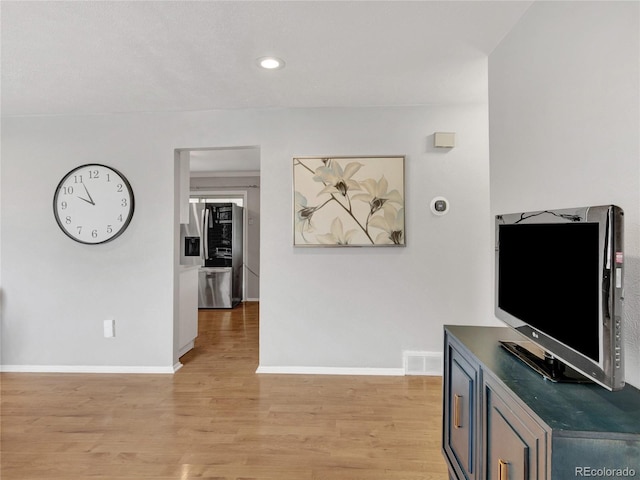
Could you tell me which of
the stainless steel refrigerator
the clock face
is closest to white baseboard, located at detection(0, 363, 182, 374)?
the clock face

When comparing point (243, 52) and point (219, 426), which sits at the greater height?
point (243, 52)

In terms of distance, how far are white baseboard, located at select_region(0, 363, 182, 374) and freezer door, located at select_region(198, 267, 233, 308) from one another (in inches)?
110

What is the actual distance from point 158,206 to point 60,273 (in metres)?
1.14

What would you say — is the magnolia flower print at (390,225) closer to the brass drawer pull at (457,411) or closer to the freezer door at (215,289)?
the brass drawer pull at (457,411)

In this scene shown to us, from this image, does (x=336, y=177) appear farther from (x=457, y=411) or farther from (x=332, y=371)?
(x=457, y=411)

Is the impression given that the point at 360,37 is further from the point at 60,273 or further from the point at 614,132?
the point at 60,273

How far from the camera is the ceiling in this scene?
5.97ft

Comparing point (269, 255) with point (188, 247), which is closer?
point (269, 255)

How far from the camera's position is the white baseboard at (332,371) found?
3.21 meters

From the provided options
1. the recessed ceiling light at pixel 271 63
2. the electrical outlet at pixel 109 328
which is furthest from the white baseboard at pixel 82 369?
the recessed ceiling light at pixel 271 63

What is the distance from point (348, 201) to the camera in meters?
3.20

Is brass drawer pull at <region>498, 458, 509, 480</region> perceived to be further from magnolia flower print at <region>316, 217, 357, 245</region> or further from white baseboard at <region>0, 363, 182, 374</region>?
white baseboard at <region>0, 363, 182, 374</region>

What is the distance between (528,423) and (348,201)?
239 centimetres

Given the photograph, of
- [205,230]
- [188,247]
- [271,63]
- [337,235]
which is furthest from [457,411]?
[205,230]
